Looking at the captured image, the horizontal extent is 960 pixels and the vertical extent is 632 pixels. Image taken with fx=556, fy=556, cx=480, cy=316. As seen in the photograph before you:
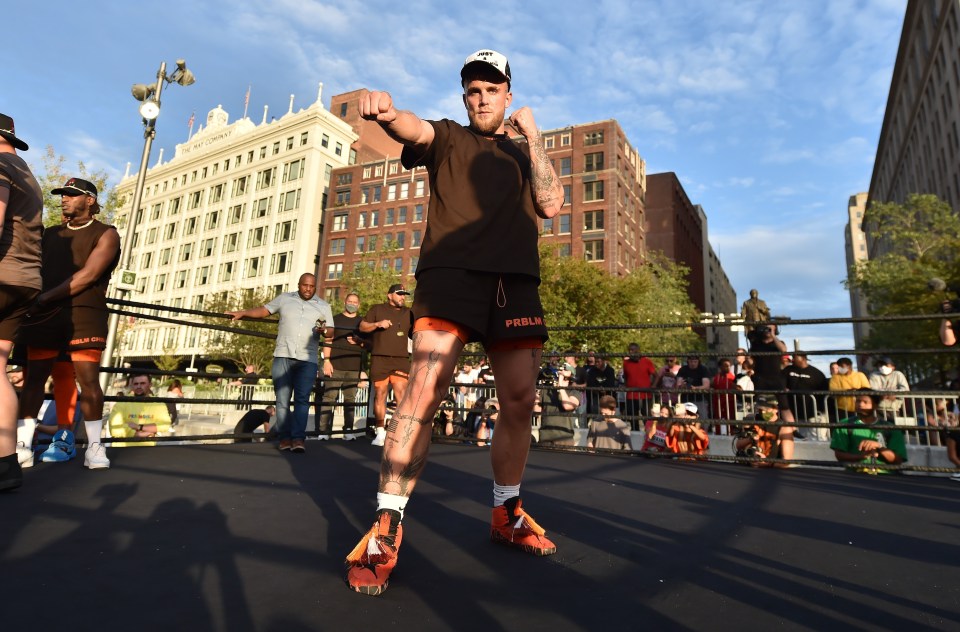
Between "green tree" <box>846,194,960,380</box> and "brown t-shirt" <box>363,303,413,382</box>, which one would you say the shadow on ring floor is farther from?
"green tree" <box>846,194,960,380</box>

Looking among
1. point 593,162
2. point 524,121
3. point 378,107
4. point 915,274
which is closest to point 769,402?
point 524,121

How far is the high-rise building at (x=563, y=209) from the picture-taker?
46.1 meters

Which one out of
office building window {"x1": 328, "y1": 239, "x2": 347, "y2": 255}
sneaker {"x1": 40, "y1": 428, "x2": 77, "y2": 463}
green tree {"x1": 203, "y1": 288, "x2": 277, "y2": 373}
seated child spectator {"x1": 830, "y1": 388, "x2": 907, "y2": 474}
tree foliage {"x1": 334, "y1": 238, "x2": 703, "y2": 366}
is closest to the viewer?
sneaker {"x1": 40, "y1": 428, "x2": 77, "y2": 463}

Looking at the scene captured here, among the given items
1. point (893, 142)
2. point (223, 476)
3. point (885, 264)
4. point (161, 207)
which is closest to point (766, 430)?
point (223, 476)

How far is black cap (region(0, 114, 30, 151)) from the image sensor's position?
307cm

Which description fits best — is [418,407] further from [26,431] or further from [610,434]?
[610,434]

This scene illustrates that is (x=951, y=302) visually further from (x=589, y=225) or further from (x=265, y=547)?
(x=589, y=225)

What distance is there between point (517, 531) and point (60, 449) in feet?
12.3

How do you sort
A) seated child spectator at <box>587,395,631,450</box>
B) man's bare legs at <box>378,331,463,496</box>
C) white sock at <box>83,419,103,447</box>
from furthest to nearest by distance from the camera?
seated child spectator at <box>587,395,631,450</box>, white sock at <box>83,419,103,447</box>, man's bare legs at <box>378,331,463,496</box>

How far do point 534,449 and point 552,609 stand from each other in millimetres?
4306

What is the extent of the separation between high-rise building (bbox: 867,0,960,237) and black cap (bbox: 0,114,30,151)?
46.2 metres

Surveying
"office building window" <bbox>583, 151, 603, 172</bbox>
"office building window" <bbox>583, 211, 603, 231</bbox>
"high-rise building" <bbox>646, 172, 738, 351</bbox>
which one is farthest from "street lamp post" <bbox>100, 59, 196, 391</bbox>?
"high-rise building" <bbox>646, 172, 738, 351</bbox>

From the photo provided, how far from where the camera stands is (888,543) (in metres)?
2.39

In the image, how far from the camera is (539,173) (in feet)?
8.20
